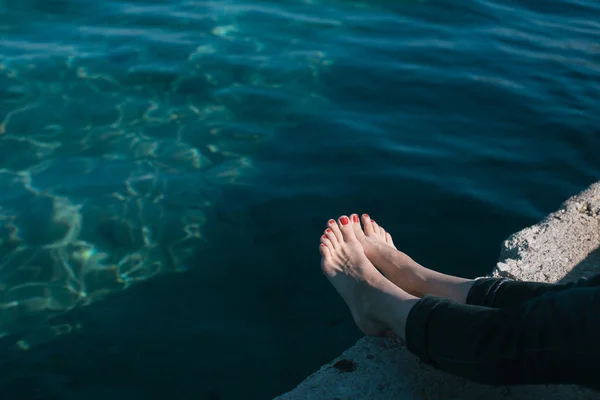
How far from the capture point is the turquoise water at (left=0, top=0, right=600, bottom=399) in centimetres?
328

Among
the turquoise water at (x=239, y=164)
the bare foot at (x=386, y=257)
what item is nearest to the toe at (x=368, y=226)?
the bare foot at (x=386, y=257)

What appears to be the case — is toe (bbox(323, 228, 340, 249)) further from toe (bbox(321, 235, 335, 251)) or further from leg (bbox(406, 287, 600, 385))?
leg (bbox(406, 287, 600, 385))

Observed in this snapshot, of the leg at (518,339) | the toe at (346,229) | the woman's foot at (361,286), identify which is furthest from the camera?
the toe at (346,229)

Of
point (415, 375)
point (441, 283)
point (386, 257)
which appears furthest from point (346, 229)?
point (415, 375)

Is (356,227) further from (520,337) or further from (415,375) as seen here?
(520,337)

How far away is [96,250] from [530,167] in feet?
9.63

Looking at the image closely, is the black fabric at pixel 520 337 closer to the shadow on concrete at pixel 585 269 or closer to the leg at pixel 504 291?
the leg at pixel 504 291

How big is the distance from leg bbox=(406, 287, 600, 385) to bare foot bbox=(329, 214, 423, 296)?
0.50 metres

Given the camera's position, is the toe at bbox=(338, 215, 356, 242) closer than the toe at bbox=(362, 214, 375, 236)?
Yes

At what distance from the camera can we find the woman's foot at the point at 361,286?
2344mm

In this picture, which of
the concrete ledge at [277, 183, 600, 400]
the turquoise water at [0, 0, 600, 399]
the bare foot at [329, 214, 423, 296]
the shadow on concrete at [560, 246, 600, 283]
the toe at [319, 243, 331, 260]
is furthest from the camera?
the turquoise water at [0, 0, 600, 399]

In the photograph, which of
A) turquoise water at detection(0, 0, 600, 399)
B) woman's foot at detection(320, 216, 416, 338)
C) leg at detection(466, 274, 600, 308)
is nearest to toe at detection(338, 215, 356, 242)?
woman's foot at detection(320, 216, 416, 338)

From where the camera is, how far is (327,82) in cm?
567

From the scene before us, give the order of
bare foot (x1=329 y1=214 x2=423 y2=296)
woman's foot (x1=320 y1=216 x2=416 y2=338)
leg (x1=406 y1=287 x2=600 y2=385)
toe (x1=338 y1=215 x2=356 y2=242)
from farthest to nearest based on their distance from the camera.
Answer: toe (x1=338 y1=215 x2=356 y2=242), bare foot (x1=329 y1=214 x2=423 y2=296), woman's foot (x1=320 y1=216 x2=416 y2=338), leg (x1=406 y1=287 x2=600 y2=385)
